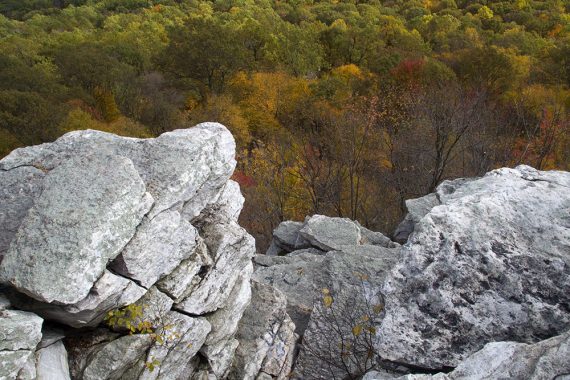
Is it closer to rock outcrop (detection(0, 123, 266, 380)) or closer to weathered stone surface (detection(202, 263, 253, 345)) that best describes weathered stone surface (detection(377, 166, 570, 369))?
weathered stone surface (detection(202, 263, 253, 345))

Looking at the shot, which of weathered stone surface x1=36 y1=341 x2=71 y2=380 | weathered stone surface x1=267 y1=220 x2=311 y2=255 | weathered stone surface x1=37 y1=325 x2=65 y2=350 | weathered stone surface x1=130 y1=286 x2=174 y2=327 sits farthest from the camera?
weathered stone surface x1=267 y1=220 x2=311 y2=255

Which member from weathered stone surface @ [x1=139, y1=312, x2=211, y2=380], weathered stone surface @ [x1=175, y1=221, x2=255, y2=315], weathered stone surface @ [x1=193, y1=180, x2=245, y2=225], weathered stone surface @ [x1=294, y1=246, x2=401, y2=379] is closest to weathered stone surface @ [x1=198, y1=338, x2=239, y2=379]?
weathered stone surface @ [x1=139, y1=312, x2=211, y2=380]

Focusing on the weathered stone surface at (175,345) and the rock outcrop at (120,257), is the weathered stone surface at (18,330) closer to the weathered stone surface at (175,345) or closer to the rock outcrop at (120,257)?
the rock outcrop at (120,257)

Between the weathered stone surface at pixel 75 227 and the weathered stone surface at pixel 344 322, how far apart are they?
14.3 feet

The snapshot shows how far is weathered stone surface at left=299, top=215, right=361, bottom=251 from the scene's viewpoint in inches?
561

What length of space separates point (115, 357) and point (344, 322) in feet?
14.5

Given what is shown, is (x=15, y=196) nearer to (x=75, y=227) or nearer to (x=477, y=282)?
(x=75, y=227)

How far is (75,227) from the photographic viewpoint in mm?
5715

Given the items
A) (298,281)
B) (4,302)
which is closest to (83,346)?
(4,302)

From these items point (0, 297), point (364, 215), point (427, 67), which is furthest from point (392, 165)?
point (0, 297)

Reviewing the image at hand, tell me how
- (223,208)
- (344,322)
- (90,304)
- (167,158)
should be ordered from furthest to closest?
1. (344,322)
2. (223,208)
3. (167,158)
4. (90,304)

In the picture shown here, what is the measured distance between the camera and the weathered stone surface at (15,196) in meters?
6.23

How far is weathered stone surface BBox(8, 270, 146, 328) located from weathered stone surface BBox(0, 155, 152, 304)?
0.16 meters

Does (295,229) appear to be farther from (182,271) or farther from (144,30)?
(144,30)
